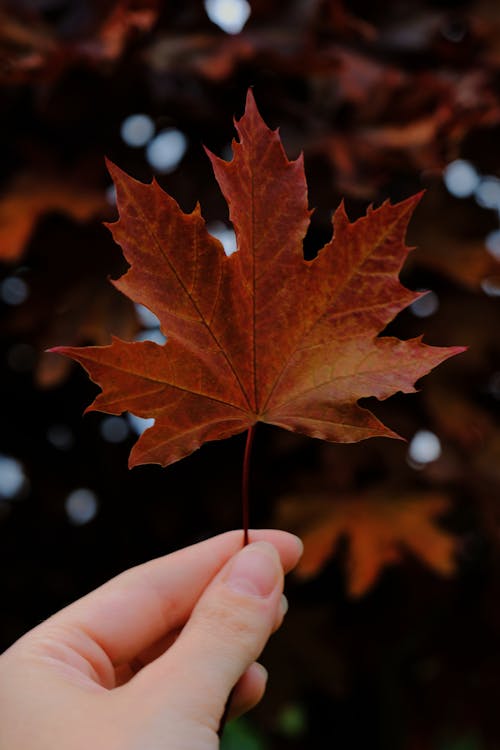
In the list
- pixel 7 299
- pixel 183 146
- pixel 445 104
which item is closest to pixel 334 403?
pixel 445 104

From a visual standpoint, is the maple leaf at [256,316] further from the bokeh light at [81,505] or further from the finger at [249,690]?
the bokeh light at [81,505]

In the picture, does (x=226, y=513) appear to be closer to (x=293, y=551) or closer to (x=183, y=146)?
(x=183, y=146)

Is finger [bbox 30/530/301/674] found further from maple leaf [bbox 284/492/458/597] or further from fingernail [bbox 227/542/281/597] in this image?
maple leaf [bbox 284/492/458/597]

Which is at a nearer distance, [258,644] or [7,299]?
[258,644]

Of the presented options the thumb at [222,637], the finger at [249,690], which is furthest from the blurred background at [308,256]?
the thumb at [222,637]

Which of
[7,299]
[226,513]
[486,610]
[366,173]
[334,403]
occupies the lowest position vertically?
[486,610]

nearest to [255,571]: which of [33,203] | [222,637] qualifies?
[222,637]

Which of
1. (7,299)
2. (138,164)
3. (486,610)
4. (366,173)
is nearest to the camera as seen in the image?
(366,173)
